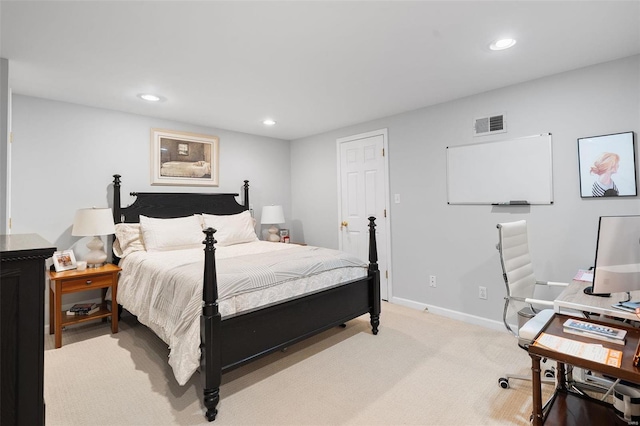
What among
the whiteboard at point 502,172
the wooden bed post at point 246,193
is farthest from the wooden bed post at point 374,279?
the wooden bed post at point 246,193

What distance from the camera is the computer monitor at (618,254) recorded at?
4.52 feet

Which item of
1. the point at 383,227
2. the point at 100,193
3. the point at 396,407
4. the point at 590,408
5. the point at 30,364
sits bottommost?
the point at 396,407

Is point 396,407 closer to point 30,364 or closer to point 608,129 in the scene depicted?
point 30,364

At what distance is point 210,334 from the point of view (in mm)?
1900

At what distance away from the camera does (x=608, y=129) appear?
244 centimetres

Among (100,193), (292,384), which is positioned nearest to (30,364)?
(292,384)

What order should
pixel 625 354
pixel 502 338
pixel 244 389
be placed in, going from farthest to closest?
pixel 502 338 → pixel 244 389 → pixel 625 354

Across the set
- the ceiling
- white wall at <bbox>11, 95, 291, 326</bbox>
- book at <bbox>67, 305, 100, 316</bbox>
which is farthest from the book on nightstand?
the ceiling

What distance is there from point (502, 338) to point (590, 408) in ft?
4.44

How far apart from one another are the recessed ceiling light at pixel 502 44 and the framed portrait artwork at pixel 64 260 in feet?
13.6

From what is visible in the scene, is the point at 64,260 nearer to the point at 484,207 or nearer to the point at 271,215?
the point at 271,215

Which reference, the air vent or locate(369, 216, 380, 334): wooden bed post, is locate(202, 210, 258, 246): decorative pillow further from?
the air vent

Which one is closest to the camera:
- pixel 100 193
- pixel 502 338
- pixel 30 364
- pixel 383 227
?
pixel 30 364

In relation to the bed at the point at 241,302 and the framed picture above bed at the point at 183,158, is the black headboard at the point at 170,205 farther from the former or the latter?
the framed picture above bed at the point at 183,158
